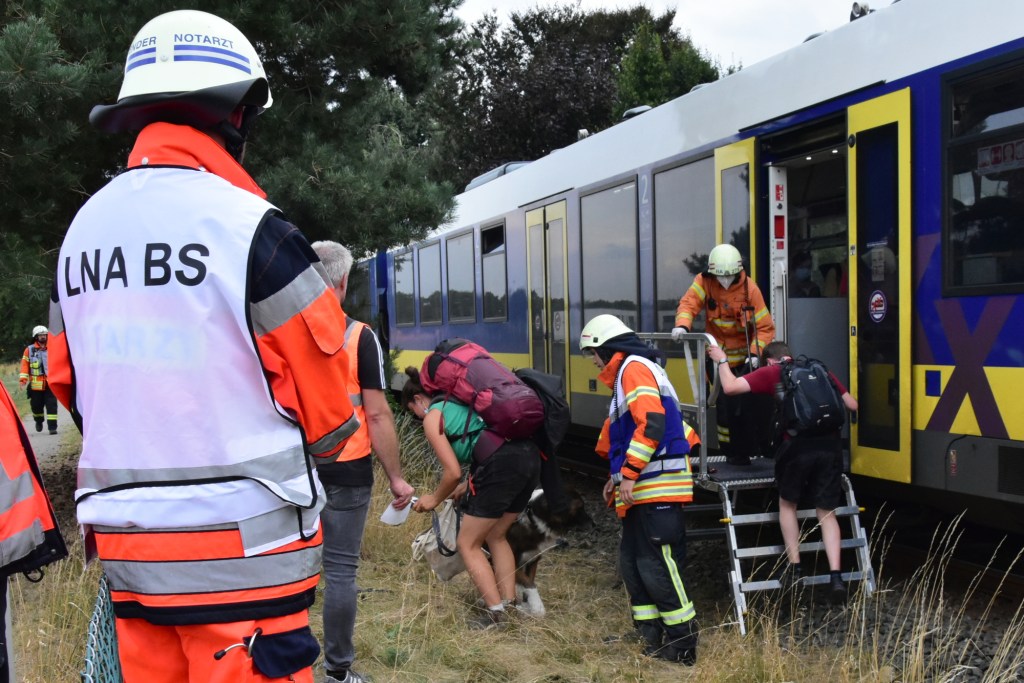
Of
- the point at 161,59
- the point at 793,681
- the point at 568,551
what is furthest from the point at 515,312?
the point at 161,59

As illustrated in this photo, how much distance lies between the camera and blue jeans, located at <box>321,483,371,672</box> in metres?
3.98

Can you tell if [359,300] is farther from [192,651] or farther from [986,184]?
[192,651]

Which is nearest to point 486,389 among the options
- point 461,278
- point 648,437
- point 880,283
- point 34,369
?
point 648,437

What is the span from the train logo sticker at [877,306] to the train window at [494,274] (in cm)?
611

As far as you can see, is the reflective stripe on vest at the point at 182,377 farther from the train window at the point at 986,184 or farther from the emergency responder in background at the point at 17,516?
the train window at the point at 986,184

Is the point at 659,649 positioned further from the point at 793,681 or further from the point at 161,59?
the point at 161,59

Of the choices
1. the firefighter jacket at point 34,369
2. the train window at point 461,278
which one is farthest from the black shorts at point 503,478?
the firefighter jacket at point 34,369

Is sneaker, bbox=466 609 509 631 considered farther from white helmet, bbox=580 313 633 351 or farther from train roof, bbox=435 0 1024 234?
train roof, bbox=435 0 1024 234

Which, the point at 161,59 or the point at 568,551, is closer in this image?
the point at 161,59

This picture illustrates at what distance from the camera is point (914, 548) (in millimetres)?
6438

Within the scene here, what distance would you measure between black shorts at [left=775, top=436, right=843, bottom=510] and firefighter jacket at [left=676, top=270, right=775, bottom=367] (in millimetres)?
1315

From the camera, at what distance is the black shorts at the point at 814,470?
5.46 m

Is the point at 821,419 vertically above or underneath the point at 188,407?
underneath

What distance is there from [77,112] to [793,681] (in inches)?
234
